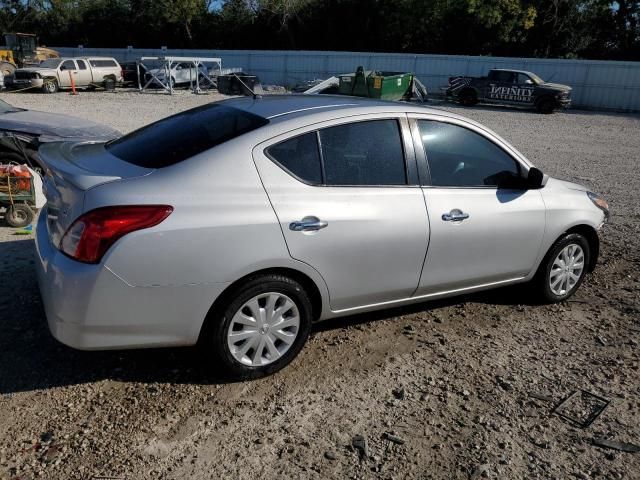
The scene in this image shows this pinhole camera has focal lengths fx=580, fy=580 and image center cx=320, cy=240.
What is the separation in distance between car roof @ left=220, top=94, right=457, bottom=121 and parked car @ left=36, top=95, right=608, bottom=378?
0.07ft

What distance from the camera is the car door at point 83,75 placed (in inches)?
1101

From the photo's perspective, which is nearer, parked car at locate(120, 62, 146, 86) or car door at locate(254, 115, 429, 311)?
car door at locate(254, 115, 429, 311)

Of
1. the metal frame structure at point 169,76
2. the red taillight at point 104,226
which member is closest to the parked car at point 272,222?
the red taillight at point 104,226

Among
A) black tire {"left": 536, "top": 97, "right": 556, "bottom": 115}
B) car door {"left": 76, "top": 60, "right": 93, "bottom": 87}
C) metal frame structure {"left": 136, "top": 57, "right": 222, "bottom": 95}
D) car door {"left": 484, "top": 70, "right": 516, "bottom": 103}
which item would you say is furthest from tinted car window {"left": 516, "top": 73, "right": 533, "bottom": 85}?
car door {"left": 76, "top": 60, "right": 93, "bottom": 87}

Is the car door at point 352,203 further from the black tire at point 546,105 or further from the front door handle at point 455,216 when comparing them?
the black tire at point 546,105

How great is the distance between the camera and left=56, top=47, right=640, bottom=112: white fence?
91.9 feet

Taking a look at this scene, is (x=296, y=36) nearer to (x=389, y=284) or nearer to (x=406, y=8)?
(x=406, y=8)

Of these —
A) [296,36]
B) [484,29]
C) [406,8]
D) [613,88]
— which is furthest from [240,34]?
[613,88]

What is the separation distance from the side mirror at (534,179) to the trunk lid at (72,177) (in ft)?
9.07

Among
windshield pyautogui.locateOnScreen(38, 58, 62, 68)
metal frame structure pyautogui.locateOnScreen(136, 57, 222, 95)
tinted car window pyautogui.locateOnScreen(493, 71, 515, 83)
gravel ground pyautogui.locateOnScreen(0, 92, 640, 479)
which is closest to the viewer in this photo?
gravel ground pyautogui.locateOnScreen(0, 92, 640, 479)

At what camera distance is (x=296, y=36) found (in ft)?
161

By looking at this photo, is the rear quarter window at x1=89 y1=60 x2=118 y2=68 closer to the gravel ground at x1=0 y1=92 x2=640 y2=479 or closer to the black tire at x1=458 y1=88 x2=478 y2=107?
the black tire at x1=458 y1=88 x2=478 y2=107

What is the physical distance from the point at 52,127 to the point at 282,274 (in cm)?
564

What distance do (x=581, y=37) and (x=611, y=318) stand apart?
3983 centimetres
